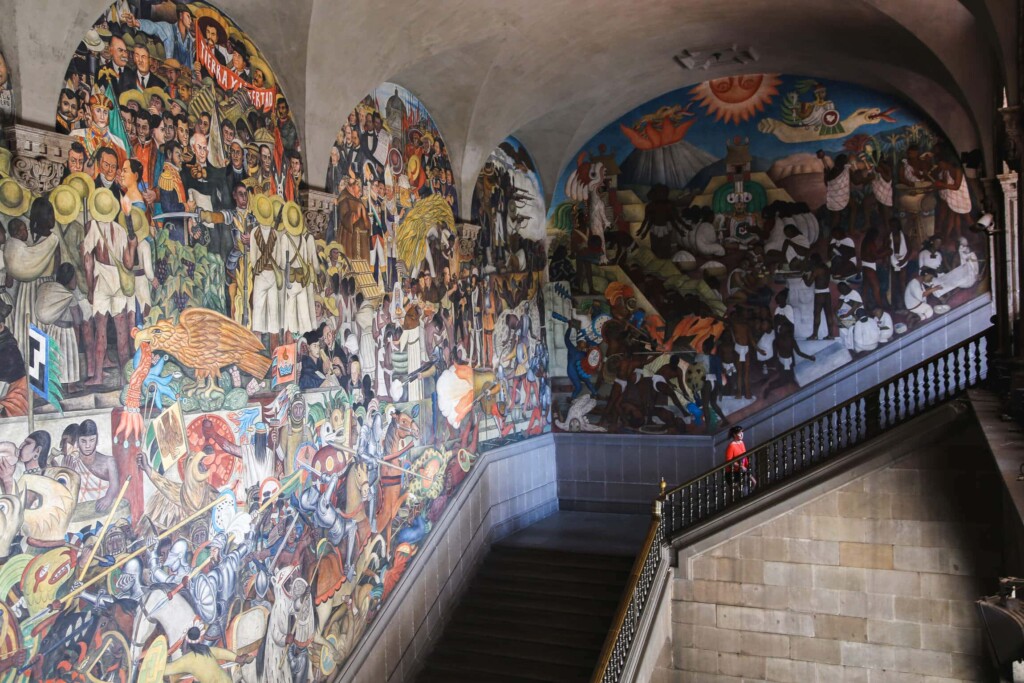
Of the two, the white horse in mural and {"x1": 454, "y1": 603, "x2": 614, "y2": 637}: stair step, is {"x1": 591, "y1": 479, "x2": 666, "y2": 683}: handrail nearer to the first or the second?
{"x1": 454, "y1": 603, "x2": 614, "y2": 637}: stair step

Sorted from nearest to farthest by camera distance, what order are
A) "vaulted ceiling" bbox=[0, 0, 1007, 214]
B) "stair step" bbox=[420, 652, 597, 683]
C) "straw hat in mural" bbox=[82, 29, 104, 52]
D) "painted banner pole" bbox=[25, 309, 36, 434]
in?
"painted banner pole" bbox=[25, 309, 36, 434], "straw hat in mural" bbox=[82, 29, 104, 52], "vaulted ceiling" bbox=[0, 0, 1007, 214], "stair step" bbox=[420, 652, 597, 683]

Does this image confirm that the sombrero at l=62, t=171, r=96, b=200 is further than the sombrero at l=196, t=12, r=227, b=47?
No

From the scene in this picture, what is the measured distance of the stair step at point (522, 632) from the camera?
10.6 meters

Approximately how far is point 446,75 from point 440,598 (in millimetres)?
7494

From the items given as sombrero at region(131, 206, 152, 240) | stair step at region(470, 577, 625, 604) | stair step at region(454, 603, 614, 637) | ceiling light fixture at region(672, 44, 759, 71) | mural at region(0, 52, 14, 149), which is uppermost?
ceiling light fixture at region(672, 44, 759, 71)

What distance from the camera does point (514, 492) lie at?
44.4ft

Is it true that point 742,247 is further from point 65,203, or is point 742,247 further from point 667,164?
point 65,203

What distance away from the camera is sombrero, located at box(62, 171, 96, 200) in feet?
19.1

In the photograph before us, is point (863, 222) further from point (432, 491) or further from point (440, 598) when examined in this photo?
point (440, 598)

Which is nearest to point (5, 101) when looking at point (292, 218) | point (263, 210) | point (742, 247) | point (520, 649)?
point (263, 210)

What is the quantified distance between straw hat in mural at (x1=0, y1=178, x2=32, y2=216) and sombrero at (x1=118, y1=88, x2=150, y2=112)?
4.16 feet

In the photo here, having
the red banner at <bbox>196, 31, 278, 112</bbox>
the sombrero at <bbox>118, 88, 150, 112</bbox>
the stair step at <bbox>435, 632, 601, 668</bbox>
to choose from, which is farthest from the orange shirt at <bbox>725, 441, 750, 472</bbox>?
the sombrero at <bbox>118, 88, 150, 112</bbox>

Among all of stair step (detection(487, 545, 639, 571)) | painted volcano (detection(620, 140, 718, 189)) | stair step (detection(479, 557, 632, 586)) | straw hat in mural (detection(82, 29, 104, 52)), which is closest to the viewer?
straw hat in mural (detection(82, 29, 104, 52))

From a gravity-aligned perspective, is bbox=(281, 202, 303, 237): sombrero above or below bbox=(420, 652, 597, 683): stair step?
above
